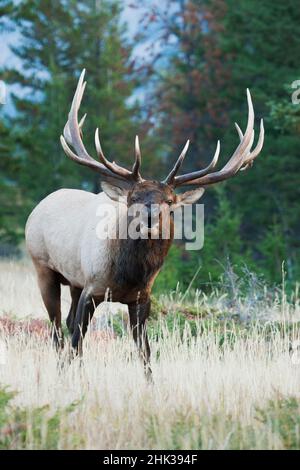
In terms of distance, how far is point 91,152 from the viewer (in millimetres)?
22219

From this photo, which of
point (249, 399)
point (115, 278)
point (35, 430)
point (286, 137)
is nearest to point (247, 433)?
point (249, 399)

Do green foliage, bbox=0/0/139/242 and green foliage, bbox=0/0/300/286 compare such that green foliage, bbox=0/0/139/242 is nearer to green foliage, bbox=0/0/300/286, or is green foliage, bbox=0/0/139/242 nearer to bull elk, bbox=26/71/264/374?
green foliage, bbox=0/0/300/286

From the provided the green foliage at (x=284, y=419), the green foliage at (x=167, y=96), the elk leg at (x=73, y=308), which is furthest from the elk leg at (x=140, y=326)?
the green foliage at (x=167, y=96)

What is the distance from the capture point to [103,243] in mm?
6559

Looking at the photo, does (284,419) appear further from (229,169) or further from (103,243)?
(229,169)

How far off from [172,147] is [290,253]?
8080 millimetres

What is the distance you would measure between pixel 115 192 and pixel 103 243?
1.33 feet

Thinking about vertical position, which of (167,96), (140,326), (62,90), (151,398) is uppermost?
(167,96)

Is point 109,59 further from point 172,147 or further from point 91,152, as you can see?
point 172,147

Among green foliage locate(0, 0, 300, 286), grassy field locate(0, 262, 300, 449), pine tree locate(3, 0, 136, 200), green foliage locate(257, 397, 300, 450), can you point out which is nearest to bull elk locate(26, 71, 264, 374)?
grassy field locate(0, 262, 300, 449)

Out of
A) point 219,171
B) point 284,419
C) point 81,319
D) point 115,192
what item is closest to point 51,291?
point 81,319

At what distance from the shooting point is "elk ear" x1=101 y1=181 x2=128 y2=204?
6.51 meters

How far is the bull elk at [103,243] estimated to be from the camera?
6.30 m

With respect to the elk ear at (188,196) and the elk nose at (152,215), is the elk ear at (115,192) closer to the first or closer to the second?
the elk ear at (188,196)
